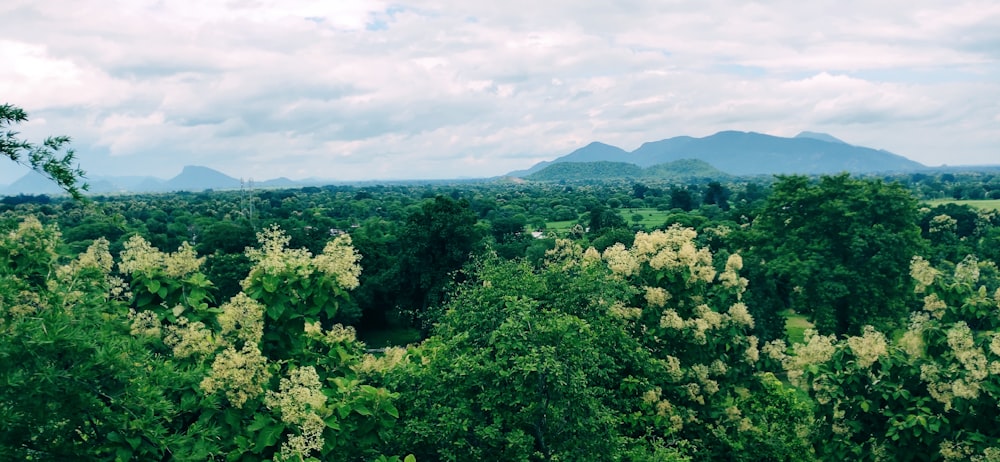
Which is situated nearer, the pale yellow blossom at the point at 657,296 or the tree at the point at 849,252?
the pale yellow blossom at the point at 657,296

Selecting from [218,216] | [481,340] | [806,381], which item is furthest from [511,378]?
[218,216]

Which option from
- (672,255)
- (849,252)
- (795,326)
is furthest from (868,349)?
(795,326)

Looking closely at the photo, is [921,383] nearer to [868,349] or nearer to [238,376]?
[868,349]

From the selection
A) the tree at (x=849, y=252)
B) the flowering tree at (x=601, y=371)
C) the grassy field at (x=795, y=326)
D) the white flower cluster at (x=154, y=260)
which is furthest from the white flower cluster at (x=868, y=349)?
the grassy field at (x=795, y=326)

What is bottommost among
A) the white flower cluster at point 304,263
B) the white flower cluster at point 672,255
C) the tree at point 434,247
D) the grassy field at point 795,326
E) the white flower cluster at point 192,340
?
the grassy field at point 795,326

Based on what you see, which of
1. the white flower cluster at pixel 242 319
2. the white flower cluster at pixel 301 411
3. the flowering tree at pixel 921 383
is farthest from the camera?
the flowering tree at pixel 921 383

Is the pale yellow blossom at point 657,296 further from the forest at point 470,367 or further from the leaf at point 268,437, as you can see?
the leaf at point 268,437

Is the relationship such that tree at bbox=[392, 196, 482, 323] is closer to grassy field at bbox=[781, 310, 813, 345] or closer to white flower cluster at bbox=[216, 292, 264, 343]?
grassy field at bbox=[781, 310, 813, 345]

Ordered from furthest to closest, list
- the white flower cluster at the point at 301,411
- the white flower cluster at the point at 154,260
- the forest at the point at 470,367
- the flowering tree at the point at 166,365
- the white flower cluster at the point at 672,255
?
the white flower cluster at the point at 672,255 → the white flower cluster at the point at 154,260 → the white flower cluster at the point at 301,411 → the forest at the point at 470,367 → the flowering tree at the point at 166,365
